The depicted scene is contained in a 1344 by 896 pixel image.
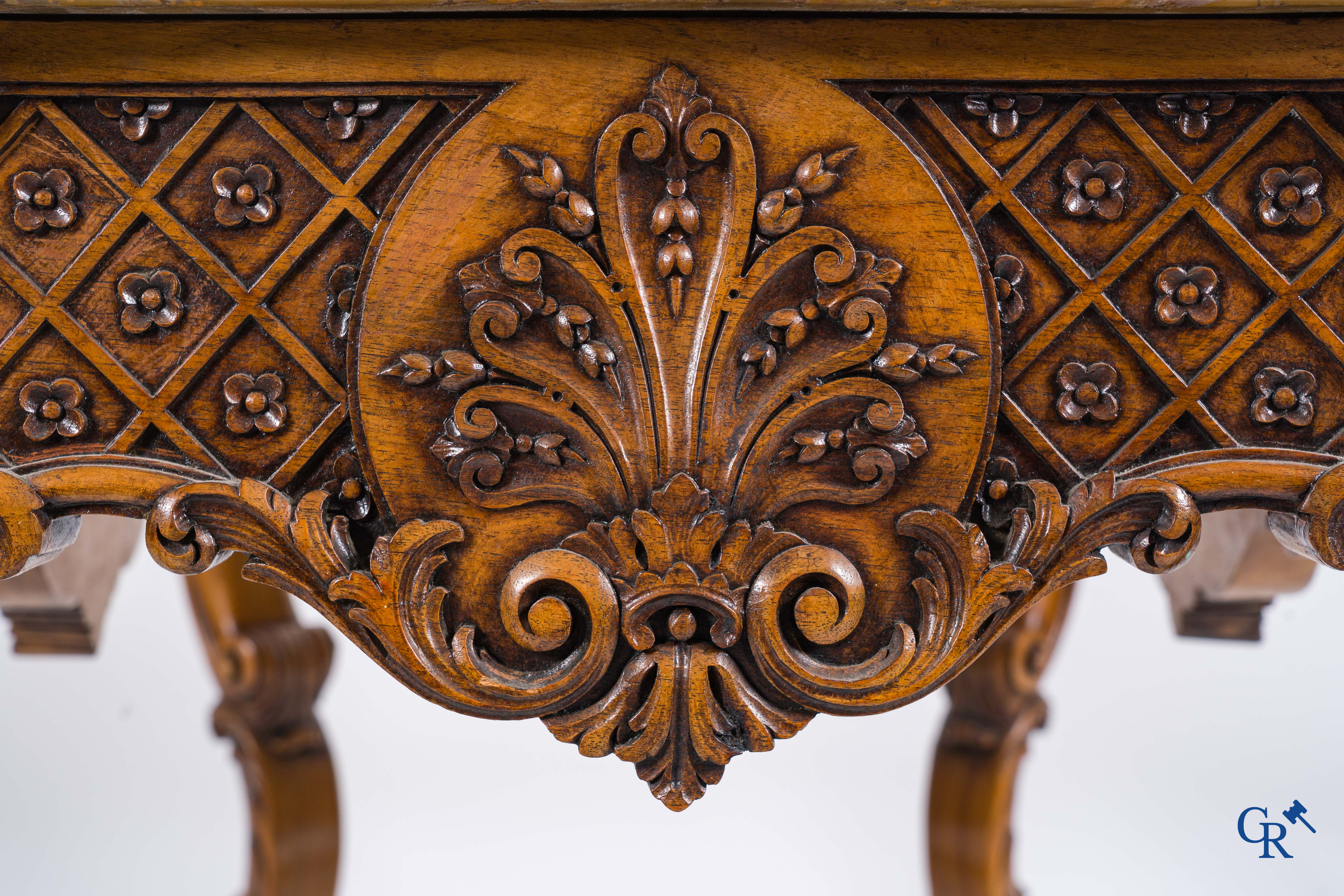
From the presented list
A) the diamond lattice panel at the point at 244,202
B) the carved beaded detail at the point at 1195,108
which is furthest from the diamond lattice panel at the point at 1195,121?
the diamond lattice panel at the point at 244,202

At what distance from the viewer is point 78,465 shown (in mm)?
466

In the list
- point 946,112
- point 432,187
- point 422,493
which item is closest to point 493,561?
point 422,493

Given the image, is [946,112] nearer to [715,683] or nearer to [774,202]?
[774,202]

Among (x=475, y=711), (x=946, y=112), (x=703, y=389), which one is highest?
(x=946, y=112)

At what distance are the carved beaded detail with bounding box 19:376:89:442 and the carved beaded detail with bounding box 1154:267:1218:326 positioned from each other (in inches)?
17.4

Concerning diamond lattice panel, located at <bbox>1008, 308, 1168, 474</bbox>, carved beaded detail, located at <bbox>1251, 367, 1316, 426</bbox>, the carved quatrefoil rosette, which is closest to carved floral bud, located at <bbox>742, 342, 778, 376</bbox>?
the carved quatrefoil rosette

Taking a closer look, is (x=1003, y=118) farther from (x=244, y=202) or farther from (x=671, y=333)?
(x=244, y=202)

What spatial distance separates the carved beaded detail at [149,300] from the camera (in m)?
0.46

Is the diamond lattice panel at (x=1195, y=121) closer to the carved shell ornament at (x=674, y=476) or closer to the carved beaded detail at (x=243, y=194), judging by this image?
the carved shell ornament at (x=674, y=476)

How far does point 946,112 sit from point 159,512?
352 millimetres

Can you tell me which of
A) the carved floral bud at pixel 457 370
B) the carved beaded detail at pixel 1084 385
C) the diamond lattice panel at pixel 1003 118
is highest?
the diamond lattice panel at pixel 1003 118

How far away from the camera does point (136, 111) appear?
1.48 feet

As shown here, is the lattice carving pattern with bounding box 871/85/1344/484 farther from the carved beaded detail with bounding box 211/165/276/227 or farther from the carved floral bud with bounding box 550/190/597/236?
the carved beaded detail with bounding box 211/165/276/227

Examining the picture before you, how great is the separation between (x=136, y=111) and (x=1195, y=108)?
1.38ft
